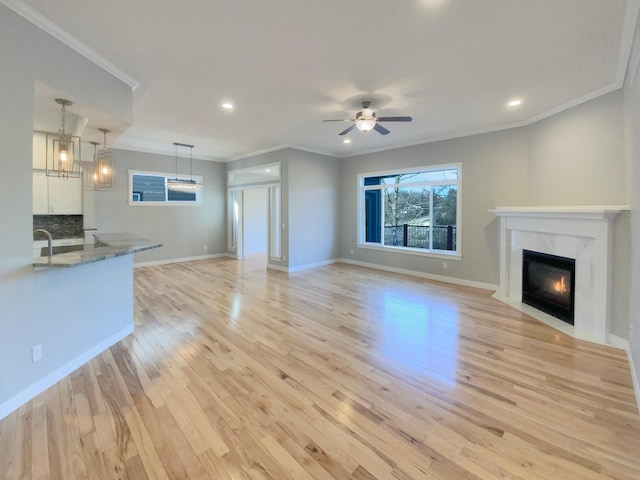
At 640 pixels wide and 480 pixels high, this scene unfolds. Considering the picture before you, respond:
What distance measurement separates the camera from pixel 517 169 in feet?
16.4

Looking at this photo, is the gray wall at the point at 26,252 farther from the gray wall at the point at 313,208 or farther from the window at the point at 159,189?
the window at the point at 159,189

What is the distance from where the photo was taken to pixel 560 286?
387 centimetres

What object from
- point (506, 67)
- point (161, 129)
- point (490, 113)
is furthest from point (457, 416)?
point (161, 129)

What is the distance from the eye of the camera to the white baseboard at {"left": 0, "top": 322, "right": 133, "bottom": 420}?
205cm

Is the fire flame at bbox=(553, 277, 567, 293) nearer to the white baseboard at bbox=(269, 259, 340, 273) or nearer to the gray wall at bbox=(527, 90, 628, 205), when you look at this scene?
the gray wall at bbox=(527, 90, 628, 205)

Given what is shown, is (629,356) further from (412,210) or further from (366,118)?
(412,210)

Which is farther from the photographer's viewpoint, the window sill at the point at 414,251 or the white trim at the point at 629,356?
the window sill at the point at 414,251

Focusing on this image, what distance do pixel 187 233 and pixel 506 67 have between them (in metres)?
7.80

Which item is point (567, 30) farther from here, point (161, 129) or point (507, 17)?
point (161, 129)

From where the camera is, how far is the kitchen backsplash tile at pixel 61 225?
5211mm

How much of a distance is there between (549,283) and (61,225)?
27.5ft

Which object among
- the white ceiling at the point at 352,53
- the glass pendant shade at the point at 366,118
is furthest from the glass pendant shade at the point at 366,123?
the white ceiling at the point at 352,53

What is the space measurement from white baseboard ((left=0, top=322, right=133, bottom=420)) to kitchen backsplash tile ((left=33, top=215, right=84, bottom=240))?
3.60 metres

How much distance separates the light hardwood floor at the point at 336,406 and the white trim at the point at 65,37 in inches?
113
